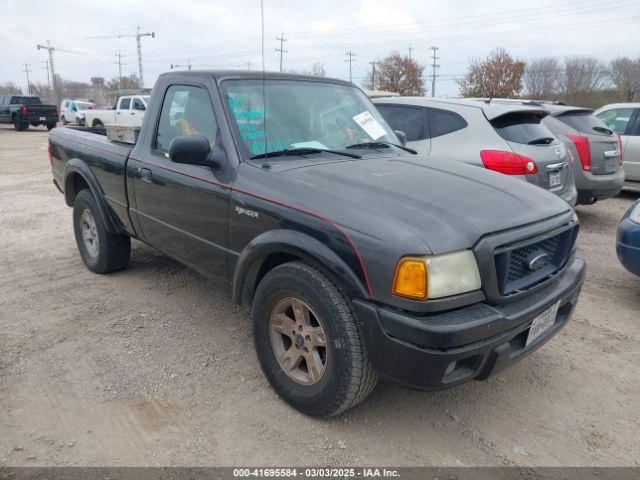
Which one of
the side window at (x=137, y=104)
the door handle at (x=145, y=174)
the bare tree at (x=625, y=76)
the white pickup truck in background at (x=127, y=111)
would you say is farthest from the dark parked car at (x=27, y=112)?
the bare tree at (x=625, y=76)

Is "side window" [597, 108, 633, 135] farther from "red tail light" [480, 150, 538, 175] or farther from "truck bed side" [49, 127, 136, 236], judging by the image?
"truck bed side" [49, 127, 136, 236]

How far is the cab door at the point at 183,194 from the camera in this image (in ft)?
10.7

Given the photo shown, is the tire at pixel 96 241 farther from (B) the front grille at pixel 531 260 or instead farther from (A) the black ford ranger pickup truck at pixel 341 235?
(B) the front grille at pixel 531 260

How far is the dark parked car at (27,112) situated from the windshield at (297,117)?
27.1 m

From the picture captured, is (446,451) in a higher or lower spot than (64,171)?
lower

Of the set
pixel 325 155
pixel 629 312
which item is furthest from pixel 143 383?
pixel 629 312

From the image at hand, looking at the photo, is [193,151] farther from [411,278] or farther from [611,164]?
[611,164]

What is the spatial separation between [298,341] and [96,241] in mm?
3035

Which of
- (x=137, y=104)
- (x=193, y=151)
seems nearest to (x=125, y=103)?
(x=137, y=104)

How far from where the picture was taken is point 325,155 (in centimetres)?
326

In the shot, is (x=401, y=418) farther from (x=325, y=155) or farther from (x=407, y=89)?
(x=407, y=89)

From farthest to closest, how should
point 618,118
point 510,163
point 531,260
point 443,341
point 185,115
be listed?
point 618,118, point 510,163, point 185,115, point 531,260, point 443,341

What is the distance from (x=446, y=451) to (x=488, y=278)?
943 millimetres

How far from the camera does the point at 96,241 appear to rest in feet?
16.1
